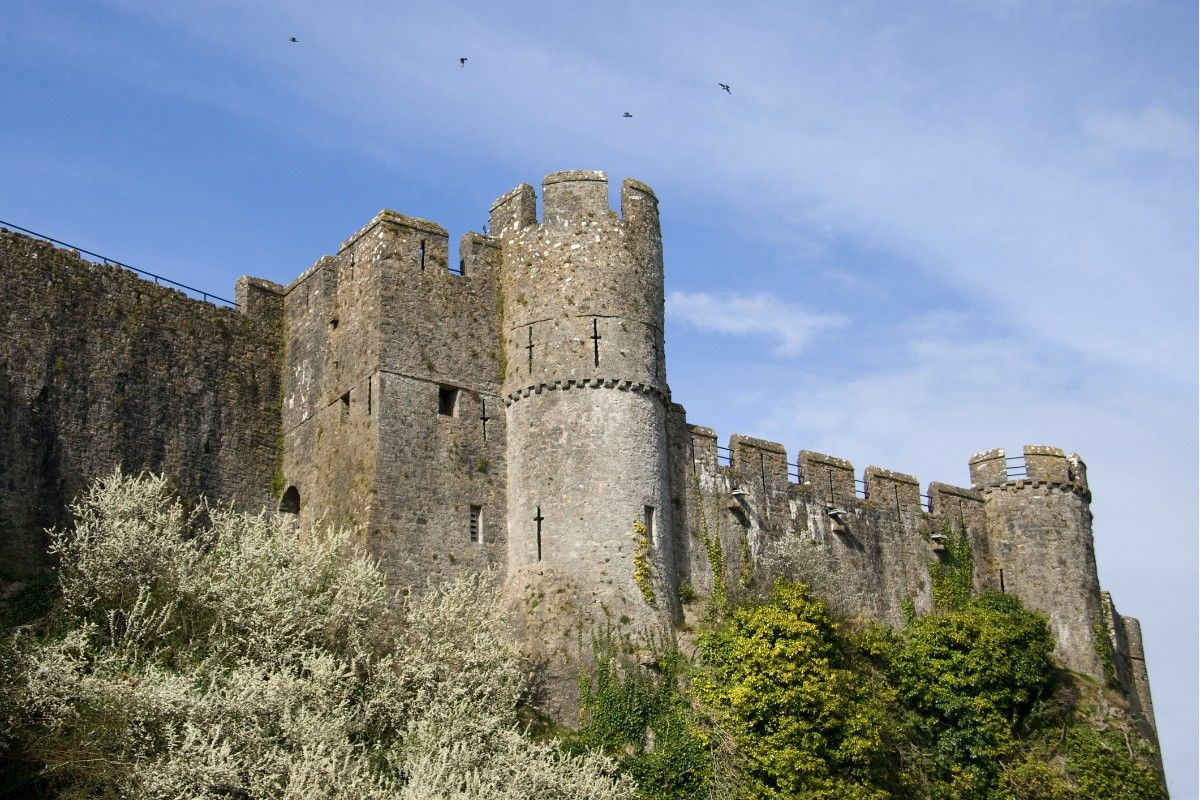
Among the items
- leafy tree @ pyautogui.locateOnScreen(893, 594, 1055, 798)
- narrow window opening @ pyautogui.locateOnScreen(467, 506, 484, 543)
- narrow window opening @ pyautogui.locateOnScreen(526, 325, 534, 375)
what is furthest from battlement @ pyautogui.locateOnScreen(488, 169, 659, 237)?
leafy tree @ pyautogui.locateOnScreen(893, 594, 1055, 798)

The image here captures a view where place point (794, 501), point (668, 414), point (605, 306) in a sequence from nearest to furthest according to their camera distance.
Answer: point (605, 306) < point (668, 414) < point (794, 501)

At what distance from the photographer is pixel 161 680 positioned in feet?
71.6

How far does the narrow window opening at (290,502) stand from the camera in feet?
103

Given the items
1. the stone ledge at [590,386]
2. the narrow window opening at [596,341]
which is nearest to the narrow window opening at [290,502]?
the stone ledge at [590,386]

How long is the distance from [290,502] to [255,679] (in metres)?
9.63

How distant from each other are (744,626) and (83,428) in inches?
485

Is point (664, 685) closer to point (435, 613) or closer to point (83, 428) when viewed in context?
point (435, 613)

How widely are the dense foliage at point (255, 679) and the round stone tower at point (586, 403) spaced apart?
1861mm

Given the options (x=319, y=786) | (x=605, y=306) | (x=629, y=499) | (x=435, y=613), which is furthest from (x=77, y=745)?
(x=605, y=306)

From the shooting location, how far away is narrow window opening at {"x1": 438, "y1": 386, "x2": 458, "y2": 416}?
97.5 feet

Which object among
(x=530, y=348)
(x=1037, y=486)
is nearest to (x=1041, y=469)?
(x=1037, y=486)

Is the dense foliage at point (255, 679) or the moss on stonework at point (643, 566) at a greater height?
the moss on stonework at point (643, 566)

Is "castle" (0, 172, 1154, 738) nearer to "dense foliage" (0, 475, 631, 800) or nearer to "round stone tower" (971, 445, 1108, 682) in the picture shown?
"dense foliage" (0, 475, 631, 800)

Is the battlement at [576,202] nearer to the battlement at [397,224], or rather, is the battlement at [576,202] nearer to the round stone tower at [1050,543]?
the battlement at [397,224]
